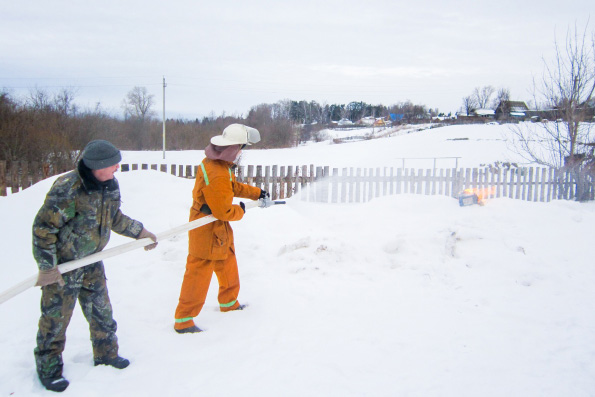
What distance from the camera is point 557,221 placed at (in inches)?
255

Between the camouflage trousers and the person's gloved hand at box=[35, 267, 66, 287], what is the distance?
0.15 meters

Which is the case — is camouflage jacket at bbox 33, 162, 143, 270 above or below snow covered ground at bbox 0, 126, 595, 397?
above

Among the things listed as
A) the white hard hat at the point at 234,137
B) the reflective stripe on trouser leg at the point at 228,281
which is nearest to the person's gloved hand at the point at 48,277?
the reflective stripe on trouser leg at the point at 228,281

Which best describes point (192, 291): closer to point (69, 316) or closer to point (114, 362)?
point (114, 362)

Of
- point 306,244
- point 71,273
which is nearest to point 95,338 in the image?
point 71,273

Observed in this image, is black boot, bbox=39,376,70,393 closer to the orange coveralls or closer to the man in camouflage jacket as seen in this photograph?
the man in camouflage jacket

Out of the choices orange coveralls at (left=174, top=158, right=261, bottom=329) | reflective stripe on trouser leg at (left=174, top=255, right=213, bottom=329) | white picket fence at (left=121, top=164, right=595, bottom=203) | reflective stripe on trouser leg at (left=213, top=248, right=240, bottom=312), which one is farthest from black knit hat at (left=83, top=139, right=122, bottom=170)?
white picket fence at (left=121, top=164, right=595, bottom=203)

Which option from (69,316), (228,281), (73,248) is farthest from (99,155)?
(228,281)

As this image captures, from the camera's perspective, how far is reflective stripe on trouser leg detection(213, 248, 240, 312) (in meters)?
3.80

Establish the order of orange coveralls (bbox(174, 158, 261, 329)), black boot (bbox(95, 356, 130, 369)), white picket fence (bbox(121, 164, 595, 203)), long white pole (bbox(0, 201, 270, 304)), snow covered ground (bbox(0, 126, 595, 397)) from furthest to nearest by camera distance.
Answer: white picket fence (bbox(121, 164, 595, 203)) → orange coveralls (bbox(174, 158, 261, 329)) → black boot (bbox(95, 356, 130, 369)) → snow covered ground (bbox(0, 126, 595, 397)) → long white pole (bbox(0, 201, 270, 304))

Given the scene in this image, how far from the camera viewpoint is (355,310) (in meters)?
4.02

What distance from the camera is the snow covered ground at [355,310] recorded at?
2.88m

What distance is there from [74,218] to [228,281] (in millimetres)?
1543

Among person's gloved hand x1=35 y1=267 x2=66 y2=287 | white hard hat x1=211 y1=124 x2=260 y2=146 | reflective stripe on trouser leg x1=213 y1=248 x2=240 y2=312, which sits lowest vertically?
reflective stripe on trouser leg x1=213 y1=248 x2=240 y2=312
